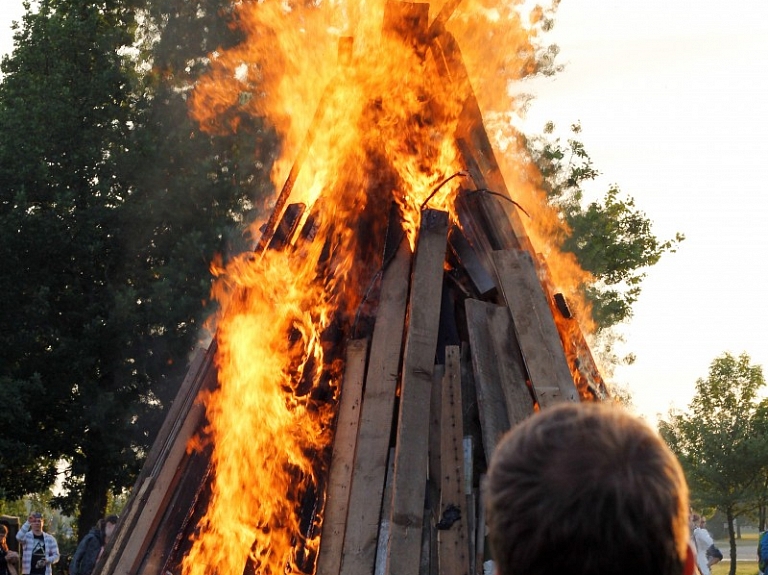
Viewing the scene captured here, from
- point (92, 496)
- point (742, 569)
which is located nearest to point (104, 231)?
point (92, 496)

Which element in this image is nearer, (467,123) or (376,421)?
(376,421)

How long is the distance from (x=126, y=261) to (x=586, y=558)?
71.1 ft

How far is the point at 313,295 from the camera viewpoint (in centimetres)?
636

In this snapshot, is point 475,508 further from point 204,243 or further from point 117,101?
point 117,101

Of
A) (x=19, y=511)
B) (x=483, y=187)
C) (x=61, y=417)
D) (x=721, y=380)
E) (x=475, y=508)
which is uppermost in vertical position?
(x=721, y=380)

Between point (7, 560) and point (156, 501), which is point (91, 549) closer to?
point (7, 560)

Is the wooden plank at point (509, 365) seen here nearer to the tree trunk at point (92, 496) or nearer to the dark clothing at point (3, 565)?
the dark clothing at point (3, 565)

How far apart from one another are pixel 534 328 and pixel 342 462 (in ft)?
4.72

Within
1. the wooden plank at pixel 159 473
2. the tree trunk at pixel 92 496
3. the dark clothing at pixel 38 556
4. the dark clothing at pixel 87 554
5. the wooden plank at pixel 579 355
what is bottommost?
the wooden plank at pixel 159 473

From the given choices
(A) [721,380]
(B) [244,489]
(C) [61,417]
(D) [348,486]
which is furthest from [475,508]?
(A) [721,380]

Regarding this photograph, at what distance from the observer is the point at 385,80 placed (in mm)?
6648

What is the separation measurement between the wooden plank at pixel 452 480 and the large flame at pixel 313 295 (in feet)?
2.74

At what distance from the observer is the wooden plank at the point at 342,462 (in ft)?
17.5

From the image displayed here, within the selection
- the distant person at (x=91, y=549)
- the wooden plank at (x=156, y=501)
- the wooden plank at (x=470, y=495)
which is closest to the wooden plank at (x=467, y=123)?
the wooden plank at (x=470, y=495)
